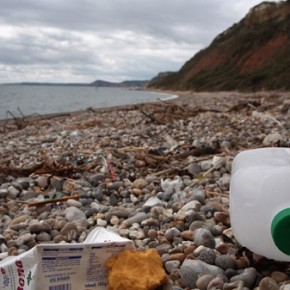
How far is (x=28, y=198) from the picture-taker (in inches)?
142

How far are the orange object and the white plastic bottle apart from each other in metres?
0.38

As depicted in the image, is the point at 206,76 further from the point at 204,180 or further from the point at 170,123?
the point at 204,180

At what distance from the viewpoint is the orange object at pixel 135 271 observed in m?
1.73

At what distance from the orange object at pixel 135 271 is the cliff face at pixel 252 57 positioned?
110 feet

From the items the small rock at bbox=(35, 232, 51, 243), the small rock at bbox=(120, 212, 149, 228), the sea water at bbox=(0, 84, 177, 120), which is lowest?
the sea water at bbox=(0, 84, 177, 120)

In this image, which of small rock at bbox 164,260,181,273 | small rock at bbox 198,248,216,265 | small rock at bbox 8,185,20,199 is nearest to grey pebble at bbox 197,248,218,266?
small rock at bbox 198,248,216,265

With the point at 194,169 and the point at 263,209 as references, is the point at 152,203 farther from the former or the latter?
the point at 263,209

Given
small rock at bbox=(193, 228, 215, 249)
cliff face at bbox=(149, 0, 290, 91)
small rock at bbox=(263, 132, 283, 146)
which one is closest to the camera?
small rock at bbox=(193, 228, 215, 249)

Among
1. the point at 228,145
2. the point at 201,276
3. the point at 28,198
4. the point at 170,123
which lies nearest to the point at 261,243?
the point at 201,276

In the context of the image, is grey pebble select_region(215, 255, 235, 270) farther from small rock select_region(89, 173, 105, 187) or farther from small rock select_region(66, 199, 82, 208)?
small rock select_region(89, 173, 105, 187)

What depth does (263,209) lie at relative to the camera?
1.77 m

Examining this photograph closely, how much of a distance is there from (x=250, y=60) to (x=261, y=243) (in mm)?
50614

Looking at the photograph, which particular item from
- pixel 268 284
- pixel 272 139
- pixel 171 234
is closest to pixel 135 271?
pixel 268 284

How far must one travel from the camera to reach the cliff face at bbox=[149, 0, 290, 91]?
41.4 meters
